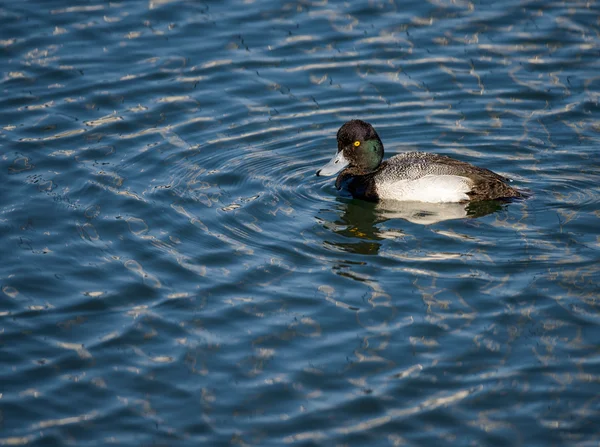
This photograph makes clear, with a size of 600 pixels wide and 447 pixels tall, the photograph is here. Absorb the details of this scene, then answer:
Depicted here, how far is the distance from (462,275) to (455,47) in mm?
6085

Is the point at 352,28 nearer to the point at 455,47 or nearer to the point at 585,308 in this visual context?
the point at 455,47

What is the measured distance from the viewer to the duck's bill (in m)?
11.1

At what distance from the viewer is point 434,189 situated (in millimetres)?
10555

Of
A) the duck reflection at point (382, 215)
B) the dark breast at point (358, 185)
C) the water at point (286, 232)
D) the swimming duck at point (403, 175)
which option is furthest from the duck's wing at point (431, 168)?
the water at point (286, 232)

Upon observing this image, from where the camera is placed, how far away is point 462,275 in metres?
8.93

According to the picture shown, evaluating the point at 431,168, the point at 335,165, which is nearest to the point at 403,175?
the point at 431,168

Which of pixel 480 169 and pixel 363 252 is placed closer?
pixel 363 252

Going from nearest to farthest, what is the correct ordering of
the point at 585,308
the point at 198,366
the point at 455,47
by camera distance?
the point at 198,366 → the point at 585,308 → the point at 455,47

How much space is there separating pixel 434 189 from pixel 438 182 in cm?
9

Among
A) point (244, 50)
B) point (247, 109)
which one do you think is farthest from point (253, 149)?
point (244, 50)

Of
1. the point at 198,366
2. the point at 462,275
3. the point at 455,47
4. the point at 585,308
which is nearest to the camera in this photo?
the point at 198,366

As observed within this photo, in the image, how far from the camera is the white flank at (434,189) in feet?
34.4

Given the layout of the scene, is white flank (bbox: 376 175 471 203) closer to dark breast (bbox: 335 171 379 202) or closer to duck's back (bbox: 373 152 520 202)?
duck's back (bbox: 373 152 520 202)

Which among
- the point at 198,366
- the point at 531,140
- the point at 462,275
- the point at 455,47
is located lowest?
the point at 198,366
